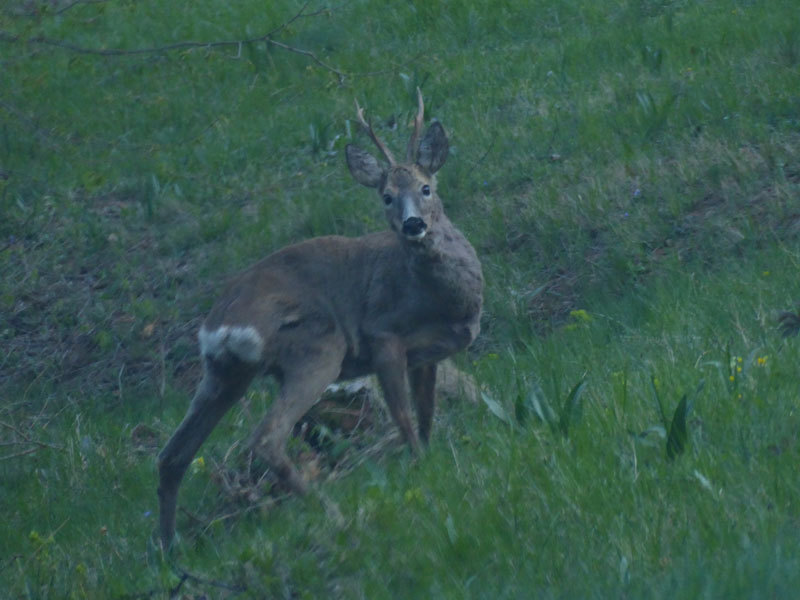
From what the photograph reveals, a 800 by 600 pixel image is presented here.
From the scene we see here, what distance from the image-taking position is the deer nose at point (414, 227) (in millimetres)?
6812

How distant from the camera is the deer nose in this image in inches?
268

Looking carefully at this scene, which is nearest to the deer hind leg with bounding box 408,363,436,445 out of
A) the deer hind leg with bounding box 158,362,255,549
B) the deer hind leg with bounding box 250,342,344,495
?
the deer hind leg with bounding box 250,342,344,495

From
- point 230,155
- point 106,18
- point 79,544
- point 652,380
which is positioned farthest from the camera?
point 106,18

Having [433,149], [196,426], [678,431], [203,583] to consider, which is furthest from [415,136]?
[203,583]

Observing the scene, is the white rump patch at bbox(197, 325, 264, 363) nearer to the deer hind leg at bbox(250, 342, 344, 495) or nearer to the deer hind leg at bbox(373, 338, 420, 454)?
the deer hind leg at bbox(250, 342, 344, 495)

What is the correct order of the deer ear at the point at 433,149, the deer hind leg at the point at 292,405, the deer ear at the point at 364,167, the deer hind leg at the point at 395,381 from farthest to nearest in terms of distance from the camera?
1. the deer ear at the point at 364,167
2. the deer ear at the point at 433,149
3. the deer hind leg at the point at 395,381
4. the deer hind leg at the point at 292,405

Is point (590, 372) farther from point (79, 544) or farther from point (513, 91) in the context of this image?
point (513, 91)

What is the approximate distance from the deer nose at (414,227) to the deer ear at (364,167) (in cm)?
66

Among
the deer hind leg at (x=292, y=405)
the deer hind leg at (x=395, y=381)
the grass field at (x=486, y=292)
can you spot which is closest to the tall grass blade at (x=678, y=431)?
the grass field at (x=486, y=292)

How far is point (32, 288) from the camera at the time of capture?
39.1 ft

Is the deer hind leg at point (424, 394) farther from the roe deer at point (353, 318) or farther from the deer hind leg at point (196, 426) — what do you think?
the deer hind leg at point (196, 426)

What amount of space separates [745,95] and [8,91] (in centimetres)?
608

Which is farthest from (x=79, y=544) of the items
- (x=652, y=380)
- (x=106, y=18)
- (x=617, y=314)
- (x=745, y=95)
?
(x=106, y=18)

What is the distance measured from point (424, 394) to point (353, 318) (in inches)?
23.3
